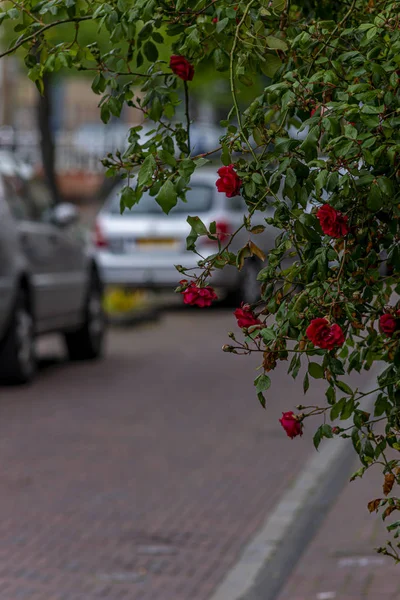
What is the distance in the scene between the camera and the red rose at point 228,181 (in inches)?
132

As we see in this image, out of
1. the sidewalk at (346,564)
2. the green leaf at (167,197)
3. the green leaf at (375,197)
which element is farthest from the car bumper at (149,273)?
the green leaf at (375,197)

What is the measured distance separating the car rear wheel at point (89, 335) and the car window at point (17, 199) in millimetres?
1805

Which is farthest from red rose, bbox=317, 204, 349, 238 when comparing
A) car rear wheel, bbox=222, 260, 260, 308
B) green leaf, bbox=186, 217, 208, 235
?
car rear wheel, bbox=222, 260, 260, 308

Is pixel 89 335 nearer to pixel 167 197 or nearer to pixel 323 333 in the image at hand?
pixel 167 197

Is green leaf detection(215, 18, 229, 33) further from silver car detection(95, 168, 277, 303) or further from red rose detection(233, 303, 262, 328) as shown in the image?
silver car detection(95, 168, 277, 303)

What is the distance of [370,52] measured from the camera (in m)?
3.36

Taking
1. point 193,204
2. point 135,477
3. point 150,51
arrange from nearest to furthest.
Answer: point 150,51 → point 135,477 → point 193,204

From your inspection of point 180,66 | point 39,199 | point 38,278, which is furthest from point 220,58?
point 39,199

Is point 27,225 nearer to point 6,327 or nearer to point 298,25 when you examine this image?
point 6,327

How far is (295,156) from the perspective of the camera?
3.35m

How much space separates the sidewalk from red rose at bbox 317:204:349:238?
7.05 feet

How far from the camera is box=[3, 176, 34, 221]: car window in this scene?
11133 mm

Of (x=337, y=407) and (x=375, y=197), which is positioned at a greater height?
(x=375, y=197)

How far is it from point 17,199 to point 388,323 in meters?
8.17
